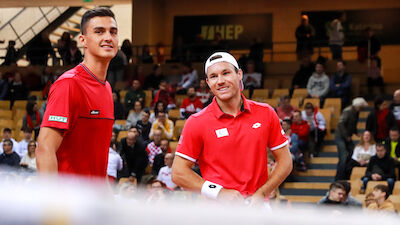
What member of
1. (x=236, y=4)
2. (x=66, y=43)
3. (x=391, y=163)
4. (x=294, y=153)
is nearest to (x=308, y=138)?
(x=294, y=153)

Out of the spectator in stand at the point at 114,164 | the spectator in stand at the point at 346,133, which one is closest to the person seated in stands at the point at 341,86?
the spectator in stand at the point at 346,133

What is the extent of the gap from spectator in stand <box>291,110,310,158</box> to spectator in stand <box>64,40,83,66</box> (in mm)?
8704

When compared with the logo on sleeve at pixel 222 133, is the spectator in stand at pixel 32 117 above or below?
below

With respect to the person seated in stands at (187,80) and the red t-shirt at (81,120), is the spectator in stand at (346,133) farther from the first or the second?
the red t-shirt at (81,120)

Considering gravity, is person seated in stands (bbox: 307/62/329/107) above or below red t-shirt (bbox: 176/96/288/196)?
above

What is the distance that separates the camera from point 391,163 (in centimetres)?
1251

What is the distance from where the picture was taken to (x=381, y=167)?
12.6 meters

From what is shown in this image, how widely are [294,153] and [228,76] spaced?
9725 millimetres

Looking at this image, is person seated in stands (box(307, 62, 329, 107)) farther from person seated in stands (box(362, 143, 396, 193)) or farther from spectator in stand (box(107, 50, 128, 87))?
spectator in stand (box(107, 50, 128, 87))

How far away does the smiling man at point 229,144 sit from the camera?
4359mm

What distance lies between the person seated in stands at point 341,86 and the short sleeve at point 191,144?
13.0 m

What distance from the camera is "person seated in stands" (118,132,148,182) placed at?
13852mm

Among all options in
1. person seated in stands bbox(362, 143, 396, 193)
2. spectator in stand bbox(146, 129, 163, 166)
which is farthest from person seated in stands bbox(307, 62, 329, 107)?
spectator in stand bbox(146, 129, 163, 166)

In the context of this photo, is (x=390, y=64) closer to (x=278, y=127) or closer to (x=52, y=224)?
(x=278, y=127)
